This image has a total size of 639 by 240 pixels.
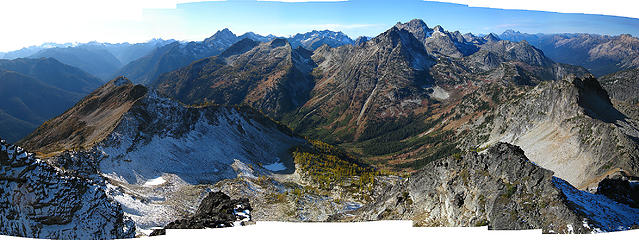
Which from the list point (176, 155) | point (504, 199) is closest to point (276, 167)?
point (176, 155)

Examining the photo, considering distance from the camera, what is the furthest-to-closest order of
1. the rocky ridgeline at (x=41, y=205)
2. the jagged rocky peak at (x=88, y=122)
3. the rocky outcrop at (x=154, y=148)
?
the jagged rocky peak at (x=88, y=122) → the rocky outcrop at (x=154, y=148) → the rocky ridgeline at (x=41, y=205)

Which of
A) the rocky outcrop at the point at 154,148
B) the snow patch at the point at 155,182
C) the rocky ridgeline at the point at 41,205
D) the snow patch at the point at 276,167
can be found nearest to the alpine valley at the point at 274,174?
the rocky ridgeline at the point at 41,205

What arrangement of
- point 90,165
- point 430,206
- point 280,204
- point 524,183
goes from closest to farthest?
point 524,183, point 430,206, point 90,165, point 280,204

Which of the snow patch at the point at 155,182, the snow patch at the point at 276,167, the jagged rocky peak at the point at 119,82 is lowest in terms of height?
the snow patch at the point at 276,167

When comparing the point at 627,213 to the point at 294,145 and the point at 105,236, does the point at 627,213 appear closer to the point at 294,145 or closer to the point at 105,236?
the point at 105,236

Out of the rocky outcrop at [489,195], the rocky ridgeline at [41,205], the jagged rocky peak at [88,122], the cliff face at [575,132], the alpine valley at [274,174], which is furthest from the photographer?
the jagged rocky peak at [88,122]

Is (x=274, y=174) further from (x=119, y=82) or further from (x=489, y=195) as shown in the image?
(x=489, y=195)

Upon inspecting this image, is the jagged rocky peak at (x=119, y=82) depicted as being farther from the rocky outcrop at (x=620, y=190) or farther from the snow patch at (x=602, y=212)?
the rocky outcrop at (x=620, y=190)

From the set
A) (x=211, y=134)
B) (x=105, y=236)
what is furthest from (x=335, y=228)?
(x=211, y=134)

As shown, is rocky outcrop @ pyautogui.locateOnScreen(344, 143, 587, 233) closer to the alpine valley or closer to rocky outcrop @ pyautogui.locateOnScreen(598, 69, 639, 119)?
the alpine valley
